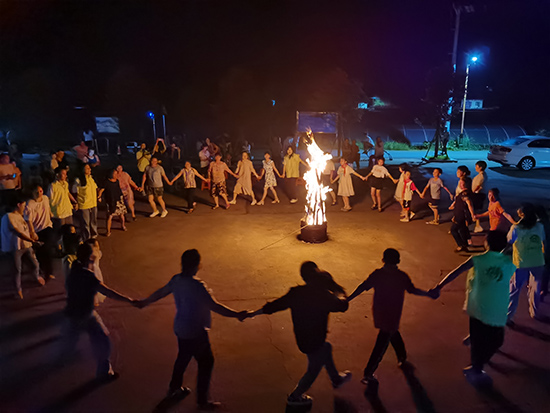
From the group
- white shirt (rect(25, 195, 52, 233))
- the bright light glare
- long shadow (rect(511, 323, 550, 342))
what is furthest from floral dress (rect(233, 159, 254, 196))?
long shadow (rect(511, 323, 550, 342))

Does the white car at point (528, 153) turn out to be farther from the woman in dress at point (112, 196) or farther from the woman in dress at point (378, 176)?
the woman in dress at point (112, 196)

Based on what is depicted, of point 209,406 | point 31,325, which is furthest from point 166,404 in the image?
point 31,325

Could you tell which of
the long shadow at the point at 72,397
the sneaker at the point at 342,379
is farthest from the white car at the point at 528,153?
the long shadow at the point at 72,397

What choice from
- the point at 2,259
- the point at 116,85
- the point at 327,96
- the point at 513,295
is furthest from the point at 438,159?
the point at 116,85

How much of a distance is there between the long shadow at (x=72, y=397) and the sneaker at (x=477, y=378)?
13.2 ft

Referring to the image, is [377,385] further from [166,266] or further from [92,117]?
[92,117]

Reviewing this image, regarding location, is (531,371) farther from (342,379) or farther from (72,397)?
(72,397)

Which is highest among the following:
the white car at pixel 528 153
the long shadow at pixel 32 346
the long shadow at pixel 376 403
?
the white car at pixel 528 153

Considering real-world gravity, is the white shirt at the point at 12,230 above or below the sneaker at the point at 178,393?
above

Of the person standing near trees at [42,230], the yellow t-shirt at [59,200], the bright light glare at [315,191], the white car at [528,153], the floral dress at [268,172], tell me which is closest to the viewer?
the person standing near trees at [42,230]

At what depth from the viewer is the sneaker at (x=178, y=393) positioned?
4.52 metres

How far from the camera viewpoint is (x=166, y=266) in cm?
833

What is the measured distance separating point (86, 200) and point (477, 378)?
7.86 metres

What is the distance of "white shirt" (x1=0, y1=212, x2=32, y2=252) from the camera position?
21.0 feet
